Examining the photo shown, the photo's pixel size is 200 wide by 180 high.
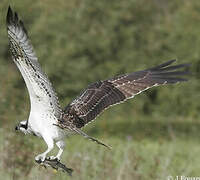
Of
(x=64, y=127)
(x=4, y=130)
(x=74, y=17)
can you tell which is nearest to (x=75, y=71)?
(x=74, y=17)

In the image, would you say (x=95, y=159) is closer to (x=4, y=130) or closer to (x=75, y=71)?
(x=4, y=130)

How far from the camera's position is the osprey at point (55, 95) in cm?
523

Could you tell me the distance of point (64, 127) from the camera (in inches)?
232

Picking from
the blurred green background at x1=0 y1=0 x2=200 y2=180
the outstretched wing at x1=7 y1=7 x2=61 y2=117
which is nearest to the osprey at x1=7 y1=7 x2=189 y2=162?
the outstretched wing at x1=7 y1=7 x2=61 y2=117

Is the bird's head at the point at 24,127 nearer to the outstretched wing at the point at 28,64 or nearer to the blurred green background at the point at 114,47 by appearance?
the outstretched wing at the point at 28,64

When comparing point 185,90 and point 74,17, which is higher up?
point 74,17

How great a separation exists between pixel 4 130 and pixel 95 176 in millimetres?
1579

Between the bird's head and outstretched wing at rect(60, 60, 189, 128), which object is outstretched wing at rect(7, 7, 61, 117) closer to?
the bird's head

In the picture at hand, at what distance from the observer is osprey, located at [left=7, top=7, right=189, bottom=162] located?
17.2ft

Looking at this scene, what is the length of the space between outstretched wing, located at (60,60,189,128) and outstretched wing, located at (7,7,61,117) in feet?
1.58

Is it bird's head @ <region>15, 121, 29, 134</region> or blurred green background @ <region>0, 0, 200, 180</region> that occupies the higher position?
blurred green background @ <region>0, 0, 200, 180</region>

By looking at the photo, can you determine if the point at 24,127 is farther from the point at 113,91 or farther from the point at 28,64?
the point at 113,91

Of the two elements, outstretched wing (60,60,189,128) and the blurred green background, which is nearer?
outstretched wing (60,60,189,128)

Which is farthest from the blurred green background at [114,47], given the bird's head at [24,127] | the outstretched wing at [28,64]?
the outstretched wing at [28,64]
